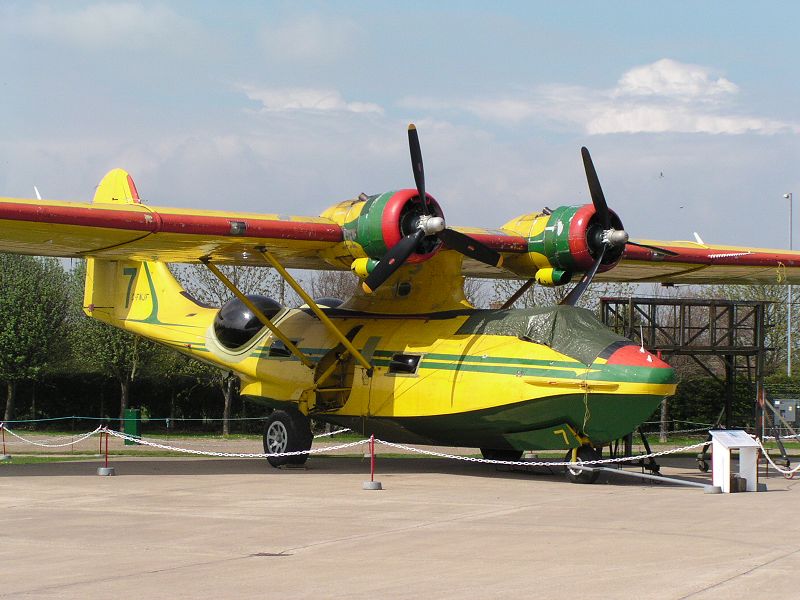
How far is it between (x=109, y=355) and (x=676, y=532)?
32.0 m

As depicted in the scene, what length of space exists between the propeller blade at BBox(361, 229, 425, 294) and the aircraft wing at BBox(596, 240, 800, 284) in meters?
6.03

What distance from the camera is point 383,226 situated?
1892 cm

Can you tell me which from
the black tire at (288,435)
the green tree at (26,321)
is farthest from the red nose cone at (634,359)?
the green tree at (26,321)

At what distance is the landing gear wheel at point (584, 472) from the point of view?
18.2 meters

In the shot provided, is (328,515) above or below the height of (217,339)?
below

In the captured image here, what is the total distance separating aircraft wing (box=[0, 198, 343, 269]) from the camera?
17.7 meters

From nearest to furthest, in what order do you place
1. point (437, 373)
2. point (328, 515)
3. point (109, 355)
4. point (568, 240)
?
point (328, 515) < point (437, 373) < point (568, 240) < point (109, 355)

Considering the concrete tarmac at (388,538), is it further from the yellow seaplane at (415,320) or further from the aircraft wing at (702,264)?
the aircraft wing at (702,264)

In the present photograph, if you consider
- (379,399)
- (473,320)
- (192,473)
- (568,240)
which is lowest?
(192,473)

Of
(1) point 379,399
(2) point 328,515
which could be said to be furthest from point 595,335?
(2) point 328,515

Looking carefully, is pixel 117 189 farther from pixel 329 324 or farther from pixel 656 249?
pixel 656 249

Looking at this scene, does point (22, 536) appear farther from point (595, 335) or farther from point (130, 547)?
point (595, 335)

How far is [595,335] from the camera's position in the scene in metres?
18.4

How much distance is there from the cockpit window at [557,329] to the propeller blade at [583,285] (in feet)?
3.17
